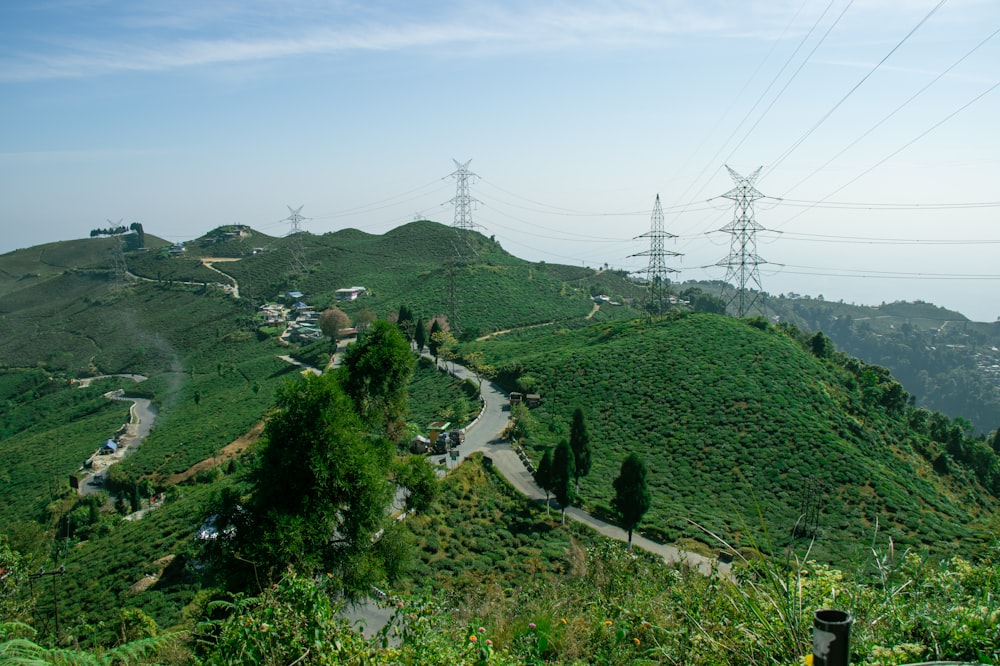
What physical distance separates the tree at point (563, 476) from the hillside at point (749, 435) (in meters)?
2.17

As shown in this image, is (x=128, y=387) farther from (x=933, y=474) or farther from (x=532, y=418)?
(x=933, y=474)

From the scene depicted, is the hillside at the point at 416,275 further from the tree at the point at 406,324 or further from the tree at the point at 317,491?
the tree at the point at 317,491

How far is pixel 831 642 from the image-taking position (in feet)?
10.1

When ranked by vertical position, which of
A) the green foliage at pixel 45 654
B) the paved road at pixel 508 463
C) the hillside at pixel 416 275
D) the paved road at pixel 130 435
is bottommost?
the paved road at pixel 130 435

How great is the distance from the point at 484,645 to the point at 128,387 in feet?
231

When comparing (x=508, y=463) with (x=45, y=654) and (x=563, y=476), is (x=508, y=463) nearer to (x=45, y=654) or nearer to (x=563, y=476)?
(x=563, y=476)

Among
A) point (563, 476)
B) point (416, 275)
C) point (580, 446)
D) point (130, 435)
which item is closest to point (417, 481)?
point (563, 476)

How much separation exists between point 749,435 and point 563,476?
14.1m

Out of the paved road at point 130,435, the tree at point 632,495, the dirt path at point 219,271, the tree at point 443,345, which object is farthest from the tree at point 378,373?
the dirt path at point 219,271

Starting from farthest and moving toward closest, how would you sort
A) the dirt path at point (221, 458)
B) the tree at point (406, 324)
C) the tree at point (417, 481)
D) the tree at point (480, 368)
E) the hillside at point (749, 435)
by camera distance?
the tree at point (406, 324), the tree at point (480, 368), the dirt path at point (221, 458), the hillside at point (749, 435), the tree at point (417, 481)

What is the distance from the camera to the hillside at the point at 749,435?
931 inches

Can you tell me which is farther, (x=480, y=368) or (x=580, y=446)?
(x=480, y=368)

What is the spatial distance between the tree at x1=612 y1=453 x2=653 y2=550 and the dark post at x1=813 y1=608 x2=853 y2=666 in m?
17.9

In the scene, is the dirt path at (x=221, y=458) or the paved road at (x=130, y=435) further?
the paved road at (x=130, y=435)
